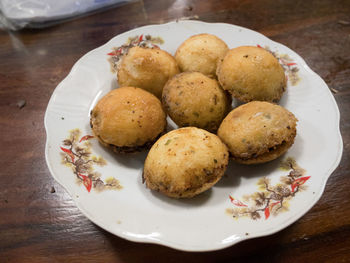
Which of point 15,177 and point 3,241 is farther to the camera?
point 15,177

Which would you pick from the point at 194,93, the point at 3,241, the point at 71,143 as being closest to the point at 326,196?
the point at 194,93

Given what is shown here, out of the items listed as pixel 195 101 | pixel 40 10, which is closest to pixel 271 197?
pixel 195 101

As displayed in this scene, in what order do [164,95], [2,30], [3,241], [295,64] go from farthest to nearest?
[2,30], [295,64], [164,95], [3,241]

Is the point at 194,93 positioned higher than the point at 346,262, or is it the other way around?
the point at 194,93

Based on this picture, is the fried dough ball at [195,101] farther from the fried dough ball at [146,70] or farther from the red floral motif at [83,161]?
the red floral motif at [83,161]

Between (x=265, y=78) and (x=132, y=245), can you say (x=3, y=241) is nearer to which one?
(x=132, y=245)

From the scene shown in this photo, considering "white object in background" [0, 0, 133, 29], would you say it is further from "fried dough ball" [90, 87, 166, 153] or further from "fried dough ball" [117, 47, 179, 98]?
"fried dough ball" [90, 87, 166, 153]
